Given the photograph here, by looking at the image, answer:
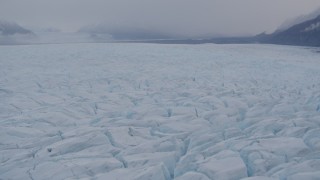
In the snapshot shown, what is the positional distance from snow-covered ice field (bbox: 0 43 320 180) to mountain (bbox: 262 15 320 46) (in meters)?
46.2

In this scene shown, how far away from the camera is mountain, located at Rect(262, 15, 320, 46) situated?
5281cm

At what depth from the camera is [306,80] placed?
33.2 feet

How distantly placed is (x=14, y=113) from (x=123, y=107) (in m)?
2.13

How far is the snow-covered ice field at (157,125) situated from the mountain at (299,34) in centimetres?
4621

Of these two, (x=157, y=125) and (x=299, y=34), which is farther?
(x=299, y=34)

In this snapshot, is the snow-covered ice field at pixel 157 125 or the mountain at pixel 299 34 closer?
the snow-covered ice field at pixel 157 125

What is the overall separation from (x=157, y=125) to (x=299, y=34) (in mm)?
55165

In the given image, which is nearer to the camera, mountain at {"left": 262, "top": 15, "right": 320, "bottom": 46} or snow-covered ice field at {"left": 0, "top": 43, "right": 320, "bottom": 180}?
snow-covered ice field at {"left": 0, "top": 43, "right": 320, "bottom": 180}

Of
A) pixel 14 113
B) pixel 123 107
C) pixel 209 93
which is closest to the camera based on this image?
pixel 14 113

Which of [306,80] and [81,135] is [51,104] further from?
[306,80]

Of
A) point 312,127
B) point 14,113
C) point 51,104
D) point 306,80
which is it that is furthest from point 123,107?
point 306,80

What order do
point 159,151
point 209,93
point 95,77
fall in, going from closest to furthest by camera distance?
point 159,151, point 209,93, point 95,77

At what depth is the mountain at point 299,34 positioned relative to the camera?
52.8 m

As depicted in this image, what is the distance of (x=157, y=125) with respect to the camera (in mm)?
5844
